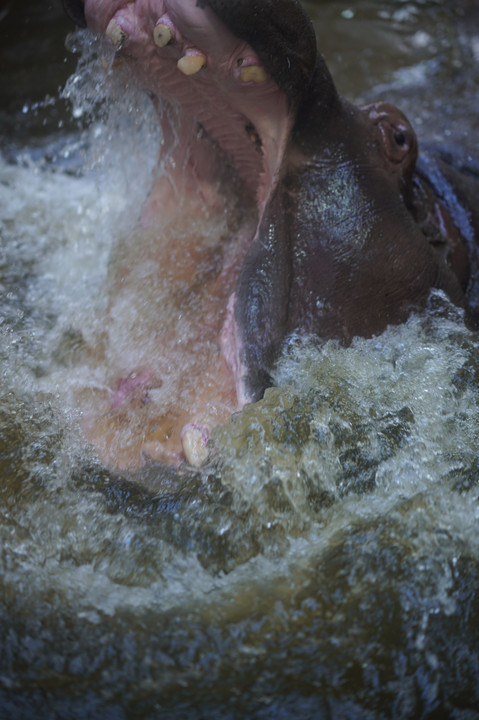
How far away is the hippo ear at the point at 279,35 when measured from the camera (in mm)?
1687

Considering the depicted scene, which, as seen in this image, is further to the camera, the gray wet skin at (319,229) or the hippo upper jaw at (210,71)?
the gray wet skin at (319,229)

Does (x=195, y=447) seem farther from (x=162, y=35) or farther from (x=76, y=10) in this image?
(x=76, y=10)

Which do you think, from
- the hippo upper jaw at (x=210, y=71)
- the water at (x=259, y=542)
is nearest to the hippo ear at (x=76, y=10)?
the hippo upper jaw at (x=210, y=71)

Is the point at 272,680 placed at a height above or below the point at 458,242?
above

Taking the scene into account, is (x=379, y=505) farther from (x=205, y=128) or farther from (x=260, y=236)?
(x=205, y=128)

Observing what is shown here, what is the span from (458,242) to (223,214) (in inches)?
31.4

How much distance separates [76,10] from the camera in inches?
75.8

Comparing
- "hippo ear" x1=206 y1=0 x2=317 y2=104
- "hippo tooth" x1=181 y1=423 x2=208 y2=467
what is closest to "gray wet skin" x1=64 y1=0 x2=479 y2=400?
"hippo ear" x1=206 y1=0 x2=317 y2=104

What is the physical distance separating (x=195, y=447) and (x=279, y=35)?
958 millimetres

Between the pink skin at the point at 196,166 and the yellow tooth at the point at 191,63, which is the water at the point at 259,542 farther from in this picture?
the yellow tooth at the point at 191,63

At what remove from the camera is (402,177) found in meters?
2.25

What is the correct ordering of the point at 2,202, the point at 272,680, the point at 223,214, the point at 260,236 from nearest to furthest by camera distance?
the point at 272,680 < the point at 260,236 < the point at 223,214 < the point at 2,202

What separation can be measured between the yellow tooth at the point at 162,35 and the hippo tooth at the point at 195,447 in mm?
884

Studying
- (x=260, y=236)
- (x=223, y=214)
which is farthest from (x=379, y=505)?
(x=223, y=214)
